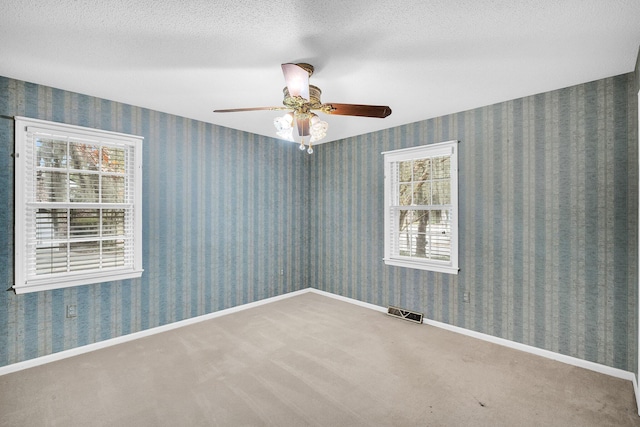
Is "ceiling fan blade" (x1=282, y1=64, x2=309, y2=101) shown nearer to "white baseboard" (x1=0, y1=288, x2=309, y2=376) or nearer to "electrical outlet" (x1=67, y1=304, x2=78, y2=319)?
"electrical outlet" (x1=67, y1=304, x2=78, y2=319)

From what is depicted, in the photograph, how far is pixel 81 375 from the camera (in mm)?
2645

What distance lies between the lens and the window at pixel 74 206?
281 cm

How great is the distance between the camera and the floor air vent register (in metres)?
3.90

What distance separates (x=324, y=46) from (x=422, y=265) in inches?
111

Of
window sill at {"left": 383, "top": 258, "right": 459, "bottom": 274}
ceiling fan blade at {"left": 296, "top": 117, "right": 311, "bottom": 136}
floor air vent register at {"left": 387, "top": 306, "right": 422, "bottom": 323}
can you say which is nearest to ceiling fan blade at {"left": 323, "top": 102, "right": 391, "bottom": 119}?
ceiling fan blade at {"left": 296, "top": 117, "right": 311, "bottom": 136}

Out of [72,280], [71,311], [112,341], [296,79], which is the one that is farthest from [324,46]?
[112,341]

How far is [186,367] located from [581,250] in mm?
3753

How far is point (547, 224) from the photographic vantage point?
3012 mm

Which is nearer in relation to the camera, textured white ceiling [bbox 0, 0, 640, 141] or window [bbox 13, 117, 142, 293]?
textured white ceiling [bbox 0, 0, 640, 141]

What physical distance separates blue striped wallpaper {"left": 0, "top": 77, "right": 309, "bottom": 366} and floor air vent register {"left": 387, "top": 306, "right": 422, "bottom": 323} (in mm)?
1707

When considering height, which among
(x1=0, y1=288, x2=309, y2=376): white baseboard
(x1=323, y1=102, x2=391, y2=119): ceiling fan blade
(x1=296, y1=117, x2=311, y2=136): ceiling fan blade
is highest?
(x1=323, y1=102, x2=391, y2=119): ceiling fan blade

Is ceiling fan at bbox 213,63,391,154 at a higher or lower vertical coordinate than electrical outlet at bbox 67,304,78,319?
higher

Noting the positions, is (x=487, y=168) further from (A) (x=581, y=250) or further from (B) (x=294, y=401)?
(B) (x=294, y=401)

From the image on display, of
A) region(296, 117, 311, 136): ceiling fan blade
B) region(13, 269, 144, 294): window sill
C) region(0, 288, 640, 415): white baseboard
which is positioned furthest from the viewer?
region(13, 269, 144, 294): window sill
